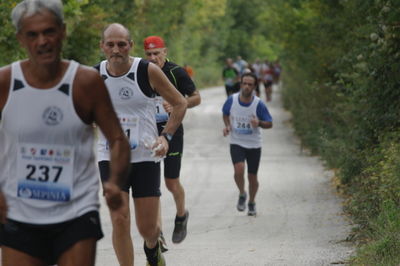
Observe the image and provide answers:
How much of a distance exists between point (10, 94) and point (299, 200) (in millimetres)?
10192

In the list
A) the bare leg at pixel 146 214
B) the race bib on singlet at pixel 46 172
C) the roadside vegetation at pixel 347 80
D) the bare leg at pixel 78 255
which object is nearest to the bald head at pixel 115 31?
the bare leg at pixel 146 214

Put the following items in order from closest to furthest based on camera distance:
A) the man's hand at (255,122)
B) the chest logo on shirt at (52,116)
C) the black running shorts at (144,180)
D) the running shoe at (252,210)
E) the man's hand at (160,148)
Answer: the chest logo on shirt at (52,116)
the man's hand at (160,148)
the black running shorts at (144,180)
the man's hand at (255,122)
the running shoe at (252,210)

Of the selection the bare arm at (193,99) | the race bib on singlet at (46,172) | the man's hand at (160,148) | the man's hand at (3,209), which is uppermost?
the race bib on singlet at (46,172)

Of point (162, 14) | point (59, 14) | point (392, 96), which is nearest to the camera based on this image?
point (59, 14)

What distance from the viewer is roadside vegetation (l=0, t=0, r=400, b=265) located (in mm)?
9984

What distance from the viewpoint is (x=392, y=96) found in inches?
486

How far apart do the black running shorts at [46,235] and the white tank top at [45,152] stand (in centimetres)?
4

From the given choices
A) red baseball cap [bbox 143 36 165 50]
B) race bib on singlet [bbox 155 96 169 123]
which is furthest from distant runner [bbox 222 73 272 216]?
race bib on singlet [bbox 155 96 169 123]

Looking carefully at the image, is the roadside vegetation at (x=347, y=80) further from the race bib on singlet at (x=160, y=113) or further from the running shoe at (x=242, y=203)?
the race bib on singlet at (x=160, y=113)

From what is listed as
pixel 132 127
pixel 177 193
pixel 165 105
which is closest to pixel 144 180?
pixel 132 127

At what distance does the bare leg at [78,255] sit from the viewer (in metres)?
4.77

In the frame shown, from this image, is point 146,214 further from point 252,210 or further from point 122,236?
point 252,210

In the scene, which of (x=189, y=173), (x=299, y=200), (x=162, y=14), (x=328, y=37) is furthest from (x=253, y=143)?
(x=162, y=14)

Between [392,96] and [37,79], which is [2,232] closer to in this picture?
[37,79]
